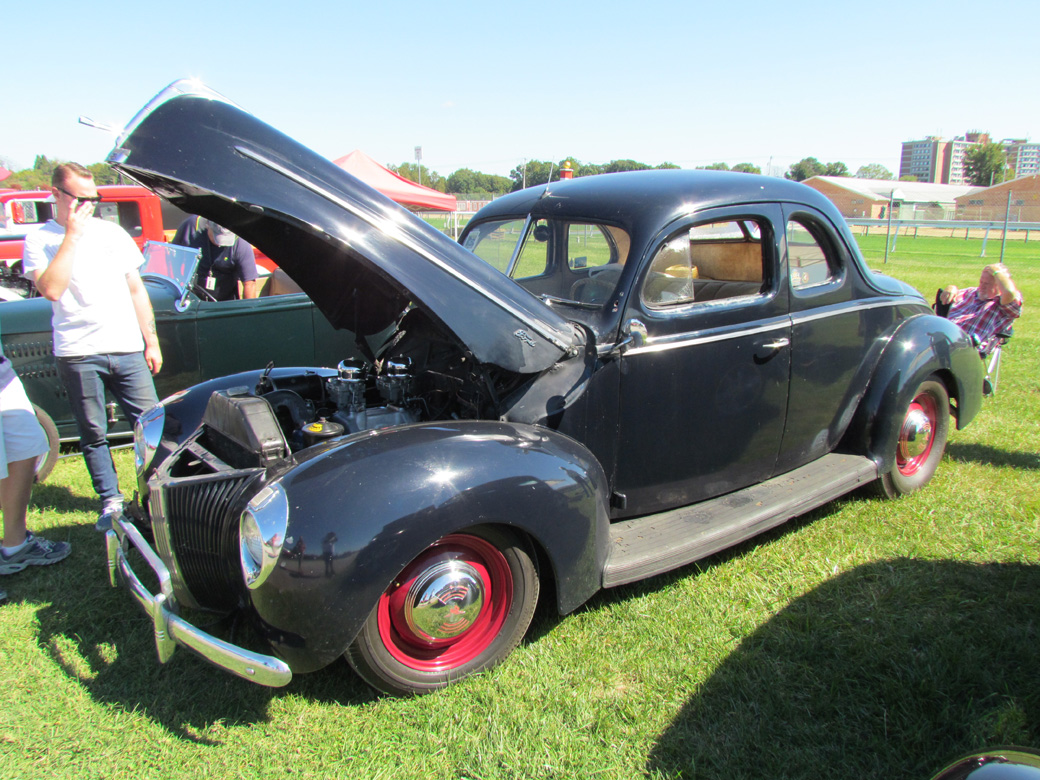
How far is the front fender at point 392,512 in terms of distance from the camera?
2.10 meters

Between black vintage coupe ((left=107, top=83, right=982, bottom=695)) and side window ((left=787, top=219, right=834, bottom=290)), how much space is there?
0.02m

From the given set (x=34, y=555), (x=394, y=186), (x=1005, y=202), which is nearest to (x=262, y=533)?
(x=34, y=555)

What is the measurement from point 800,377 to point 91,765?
10.8 ft

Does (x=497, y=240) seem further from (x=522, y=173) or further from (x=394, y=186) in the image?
(x=394, y=186)

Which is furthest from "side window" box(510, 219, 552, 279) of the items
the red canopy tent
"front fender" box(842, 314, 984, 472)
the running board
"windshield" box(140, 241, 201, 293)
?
the red canopy tent

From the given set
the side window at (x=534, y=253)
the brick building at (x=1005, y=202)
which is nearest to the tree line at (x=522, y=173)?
the side window at (x=534, y=253)

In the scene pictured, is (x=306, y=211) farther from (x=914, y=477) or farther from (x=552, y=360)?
(x=914, y=477)

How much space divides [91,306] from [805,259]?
3655mm

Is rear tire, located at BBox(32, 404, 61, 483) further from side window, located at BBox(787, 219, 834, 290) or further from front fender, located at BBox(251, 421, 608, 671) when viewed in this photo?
side window, located at BBox(787, 219, 834, 290)

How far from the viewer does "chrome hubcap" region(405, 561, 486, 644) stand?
2354mm

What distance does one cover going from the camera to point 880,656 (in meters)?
2.69

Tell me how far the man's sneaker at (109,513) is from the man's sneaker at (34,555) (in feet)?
0.66

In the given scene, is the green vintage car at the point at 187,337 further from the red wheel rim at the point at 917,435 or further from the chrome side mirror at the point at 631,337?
the red wheel rim at the point at 917,435

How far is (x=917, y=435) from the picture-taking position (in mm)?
4070
